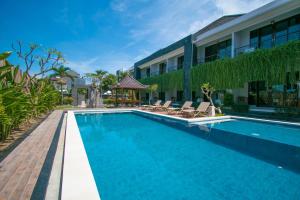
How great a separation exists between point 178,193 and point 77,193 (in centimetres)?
172

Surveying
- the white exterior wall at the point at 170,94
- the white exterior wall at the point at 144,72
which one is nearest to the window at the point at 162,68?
the white exterior wall at the point at 170,94

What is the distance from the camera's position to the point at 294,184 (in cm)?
381

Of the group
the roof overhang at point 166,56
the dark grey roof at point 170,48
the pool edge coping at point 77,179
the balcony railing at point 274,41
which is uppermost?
the dark grey roof at point 170,48

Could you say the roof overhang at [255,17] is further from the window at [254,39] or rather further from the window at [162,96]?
the window at [162,96]

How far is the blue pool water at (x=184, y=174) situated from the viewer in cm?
351

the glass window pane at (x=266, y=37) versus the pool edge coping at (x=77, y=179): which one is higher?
the glass window pane at (x=266, y=37)

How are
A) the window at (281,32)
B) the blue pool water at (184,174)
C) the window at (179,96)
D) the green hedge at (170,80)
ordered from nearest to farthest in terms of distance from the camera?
the blue pool water at (184,174)
the window at (281,32)
the green hedge at (170,80)
the window at (179,96)

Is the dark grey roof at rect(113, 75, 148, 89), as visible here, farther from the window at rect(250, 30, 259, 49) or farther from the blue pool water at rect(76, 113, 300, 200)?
the blue pool water at rect(76, 113, 300, 200)

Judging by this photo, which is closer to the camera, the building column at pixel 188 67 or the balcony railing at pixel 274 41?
the balcony railing at pixel 274 41

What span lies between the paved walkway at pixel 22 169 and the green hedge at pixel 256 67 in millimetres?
12755

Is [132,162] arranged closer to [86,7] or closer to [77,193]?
[77,193]

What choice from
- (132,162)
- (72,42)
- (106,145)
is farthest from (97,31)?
(132,162)

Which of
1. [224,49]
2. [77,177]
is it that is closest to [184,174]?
[77,177]

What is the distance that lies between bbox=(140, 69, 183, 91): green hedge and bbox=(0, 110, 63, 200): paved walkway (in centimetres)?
1785
